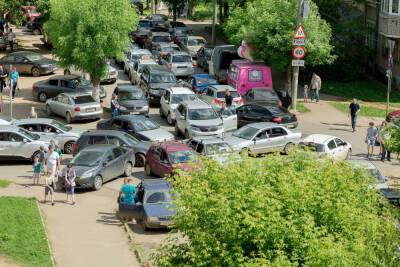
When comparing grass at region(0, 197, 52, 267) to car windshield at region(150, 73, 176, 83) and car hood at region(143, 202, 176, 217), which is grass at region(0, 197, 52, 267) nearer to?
car hood at region(143, 202, 176, 217)

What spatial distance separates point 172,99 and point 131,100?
74.5 inches

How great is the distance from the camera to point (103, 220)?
965 inches

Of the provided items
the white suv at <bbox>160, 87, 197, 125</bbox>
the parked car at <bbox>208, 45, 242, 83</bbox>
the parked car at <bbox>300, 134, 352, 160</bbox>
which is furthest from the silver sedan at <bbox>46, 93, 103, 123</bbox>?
the parked car at <bbox>300, 134, 352, 160</bbox>

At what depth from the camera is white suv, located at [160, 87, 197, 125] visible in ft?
121

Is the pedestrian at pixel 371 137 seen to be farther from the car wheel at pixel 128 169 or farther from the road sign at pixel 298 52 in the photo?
the car wheel at pixel 128 169

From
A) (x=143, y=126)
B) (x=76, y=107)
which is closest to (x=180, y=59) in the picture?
(x=76, y=107)

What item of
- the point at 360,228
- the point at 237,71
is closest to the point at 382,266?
the point at 360,228

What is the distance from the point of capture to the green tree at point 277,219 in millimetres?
12875

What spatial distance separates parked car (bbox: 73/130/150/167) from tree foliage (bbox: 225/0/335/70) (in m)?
12.8

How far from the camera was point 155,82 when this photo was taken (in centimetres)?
4131

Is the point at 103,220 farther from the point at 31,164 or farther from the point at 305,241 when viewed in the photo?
the point at 305,241

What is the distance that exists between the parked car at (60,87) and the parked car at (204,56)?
10212 millimetres

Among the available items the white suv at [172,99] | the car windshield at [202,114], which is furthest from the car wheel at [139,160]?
the white suv at [172,99]

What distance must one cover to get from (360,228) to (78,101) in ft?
82.1
